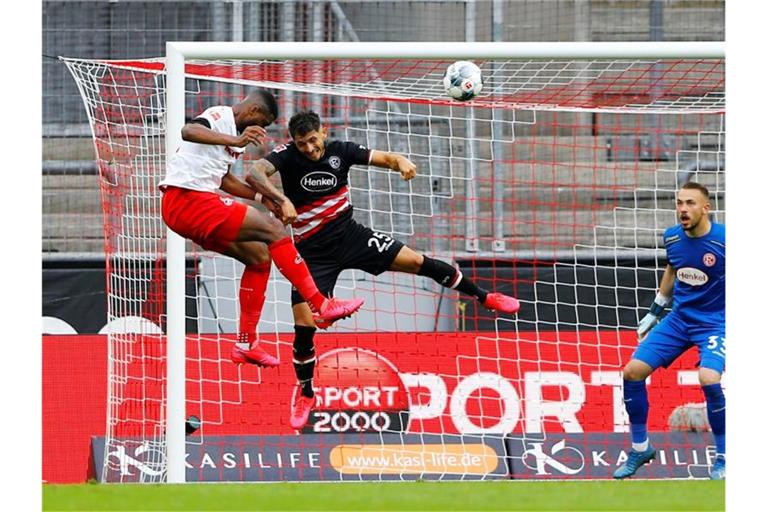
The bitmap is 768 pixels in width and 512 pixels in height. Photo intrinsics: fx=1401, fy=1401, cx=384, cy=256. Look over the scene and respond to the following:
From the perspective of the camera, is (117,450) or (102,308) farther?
(102,308)

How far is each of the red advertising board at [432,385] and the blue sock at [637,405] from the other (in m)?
1.83

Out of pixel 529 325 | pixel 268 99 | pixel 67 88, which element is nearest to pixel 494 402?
pixel 529 325

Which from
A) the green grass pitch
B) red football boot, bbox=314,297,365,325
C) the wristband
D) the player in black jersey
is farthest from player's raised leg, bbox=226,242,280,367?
the wristband

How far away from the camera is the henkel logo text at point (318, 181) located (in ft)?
28.5

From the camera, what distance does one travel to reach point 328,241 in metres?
8.88

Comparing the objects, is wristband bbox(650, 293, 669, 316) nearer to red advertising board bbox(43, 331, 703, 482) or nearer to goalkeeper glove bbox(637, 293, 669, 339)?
goalkeeper glove bbox(637, 293, 669, 339)

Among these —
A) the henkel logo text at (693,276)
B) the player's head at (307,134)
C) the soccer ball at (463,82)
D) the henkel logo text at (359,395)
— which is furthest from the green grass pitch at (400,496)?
the henkel logo text at (359,395)

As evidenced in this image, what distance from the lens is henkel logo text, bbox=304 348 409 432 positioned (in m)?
10.9

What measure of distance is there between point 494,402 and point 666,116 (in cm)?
357

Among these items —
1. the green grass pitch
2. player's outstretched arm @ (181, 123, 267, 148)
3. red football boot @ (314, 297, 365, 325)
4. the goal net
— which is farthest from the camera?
the goal net

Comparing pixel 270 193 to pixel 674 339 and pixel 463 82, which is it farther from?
pixel 674 339

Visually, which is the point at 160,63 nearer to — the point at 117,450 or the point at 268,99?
the point at 268,99

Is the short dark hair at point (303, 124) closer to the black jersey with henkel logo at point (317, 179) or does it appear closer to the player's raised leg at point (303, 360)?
the black jersey with henkel logo at point (317, 179)

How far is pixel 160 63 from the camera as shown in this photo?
9.06 meters
